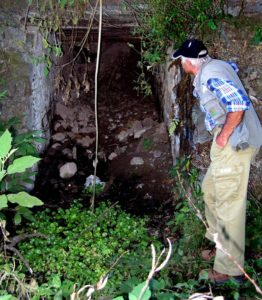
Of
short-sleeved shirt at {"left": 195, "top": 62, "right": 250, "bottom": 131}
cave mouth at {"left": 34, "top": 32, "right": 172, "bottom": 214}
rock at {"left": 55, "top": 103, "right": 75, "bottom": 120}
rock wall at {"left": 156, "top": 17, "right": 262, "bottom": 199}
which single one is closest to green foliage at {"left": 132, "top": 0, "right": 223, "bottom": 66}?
rock wall at {"left": 156, "top": 17, "right": 262, "bottom": 199}

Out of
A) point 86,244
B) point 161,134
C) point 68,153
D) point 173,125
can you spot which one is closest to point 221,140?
point 173,125

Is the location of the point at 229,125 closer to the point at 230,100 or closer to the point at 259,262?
the point at 230,100

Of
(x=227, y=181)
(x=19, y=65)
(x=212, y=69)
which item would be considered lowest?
(x=227, y=181)

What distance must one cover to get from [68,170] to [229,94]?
314cm

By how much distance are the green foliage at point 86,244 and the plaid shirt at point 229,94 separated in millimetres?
1480

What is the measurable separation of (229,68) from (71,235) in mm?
2317

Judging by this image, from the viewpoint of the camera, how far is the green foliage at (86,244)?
153 inches

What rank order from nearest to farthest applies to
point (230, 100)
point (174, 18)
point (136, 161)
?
1. point (230, 100)
2. point (174, 18)
3. point (136, 161)

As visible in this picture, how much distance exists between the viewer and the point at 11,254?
3.96 metres

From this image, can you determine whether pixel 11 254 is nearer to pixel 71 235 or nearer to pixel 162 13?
pixel 71 235

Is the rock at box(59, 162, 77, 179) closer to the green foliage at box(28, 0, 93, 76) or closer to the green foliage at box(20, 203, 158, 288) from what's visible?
the green foliage at box(20, 203, 158, 288)

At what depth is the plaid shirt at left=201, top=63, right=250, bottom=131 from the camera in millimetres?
2889

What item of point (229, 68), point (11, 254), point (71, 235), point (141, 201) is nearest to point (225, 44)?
point (229, 68)

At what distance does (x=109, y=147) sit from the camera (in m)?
6.24
